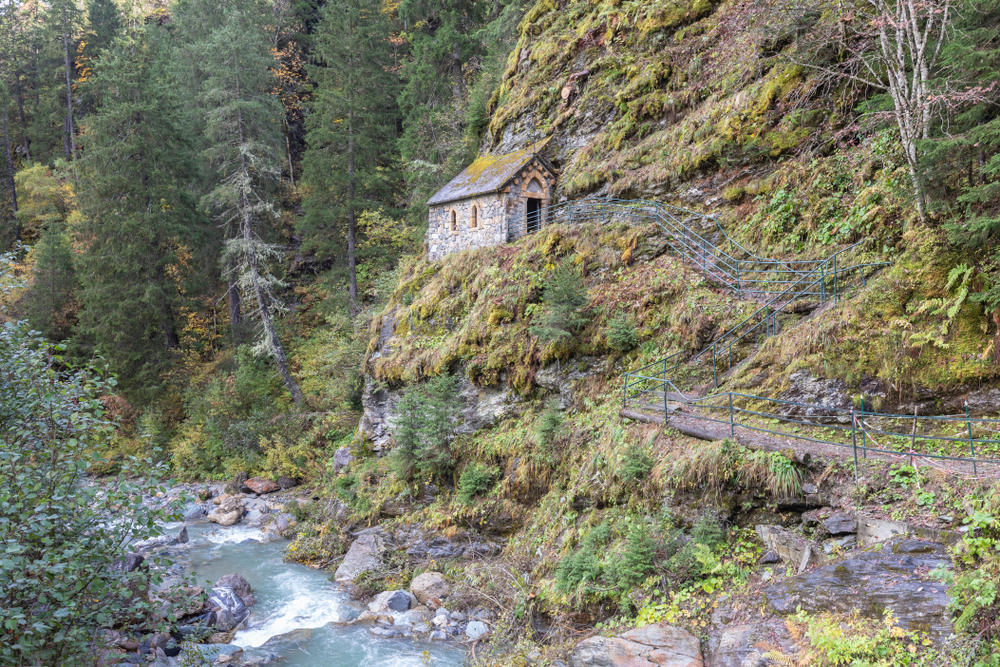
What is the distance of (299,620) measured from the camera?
12211mm

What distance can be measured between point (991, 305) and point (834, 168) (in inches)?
217

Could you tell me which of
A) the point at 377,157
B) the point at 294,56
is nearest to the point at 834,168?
the point at 377,157

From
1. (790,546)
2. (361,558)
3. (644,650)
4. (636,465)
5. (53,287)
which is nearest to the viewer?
(644,650)

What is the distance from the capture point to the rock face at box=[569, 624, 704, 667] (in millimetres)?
6715

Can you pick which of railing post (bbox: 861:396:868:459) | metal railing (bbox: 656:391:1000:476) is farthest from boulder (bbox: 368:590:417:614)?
railing post (bbox: 861:396:868:459)

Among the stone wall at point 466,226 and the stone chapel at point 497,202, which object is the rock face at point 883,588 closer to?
the stone chapel at point 497,202

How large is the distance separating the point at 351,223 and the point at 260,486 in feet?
44.5

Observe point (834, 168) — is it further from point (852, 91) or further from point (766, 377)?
point (766, 377)

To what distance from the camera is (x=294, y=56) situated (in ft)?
125

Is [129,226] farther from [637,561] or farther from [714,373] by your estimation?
[637,561]

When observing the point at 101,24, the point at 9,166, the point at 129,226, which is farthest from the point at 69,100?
the point at 129,226

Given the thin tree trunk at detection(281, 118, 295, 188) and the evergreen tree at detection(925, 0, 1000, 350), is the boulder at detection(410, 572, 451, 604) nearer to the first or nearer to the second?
the evergreen tree at detection(925, 0, 1000, 350)

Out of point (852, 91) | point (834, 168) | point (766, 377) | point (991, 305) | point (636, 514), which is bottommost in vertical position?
point (636, 514)

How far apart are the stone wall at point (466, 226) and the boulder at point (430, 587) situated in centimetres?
1108
